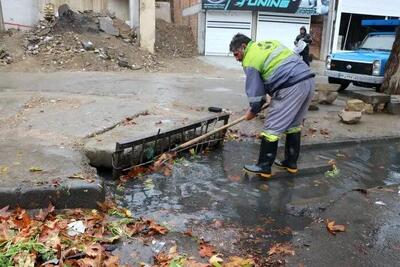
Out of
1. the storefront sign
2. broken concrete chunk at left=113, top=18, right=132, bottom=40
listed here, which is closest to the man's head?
broken concrete chunk at left=113, top=18, right=132, bottom=40

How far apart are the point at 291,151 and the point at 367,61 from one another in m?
6.90

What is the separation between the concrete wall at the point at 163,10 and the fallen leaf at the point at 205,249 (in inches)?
846

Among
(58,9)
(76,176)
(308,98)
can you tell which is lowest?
(76,176)

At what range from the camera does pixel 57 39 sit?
49.4 feet

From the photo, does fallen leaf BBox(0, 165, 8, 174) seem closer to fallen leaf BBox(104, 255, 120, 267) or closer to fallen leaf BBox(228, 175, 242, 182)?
fallen leaf BBox(104, 255, 120, 267)

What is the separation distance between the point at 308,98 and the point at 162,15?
65.9ft

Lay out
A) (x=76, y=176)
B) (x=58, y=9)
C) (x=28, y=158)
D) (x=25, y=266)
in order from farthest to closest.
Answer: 1. (x=58, y=9)
2. (x=28, y=158)
3. (x=76, y=176)
4. (x=25, y=266)

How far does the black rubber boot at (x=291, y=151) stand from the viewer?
16.5ft

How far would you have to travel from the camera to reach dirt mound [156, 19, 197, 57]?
19328 millimetres

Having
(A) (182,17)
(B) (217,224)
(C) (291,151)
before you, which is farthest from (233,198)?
(A) (182,17)

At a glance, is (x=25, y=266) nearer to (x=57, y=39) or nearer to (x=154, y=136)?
(x=154, y=136)

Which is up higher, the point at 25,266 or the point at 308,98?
the point at 308,98

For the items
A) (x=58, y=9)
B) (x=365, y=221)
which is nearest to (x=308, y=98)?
(x=365, y=221)

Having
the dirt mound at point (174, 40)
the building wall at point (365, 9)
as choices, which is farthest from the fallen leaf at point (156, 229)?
the building wall at point (365, 9)
